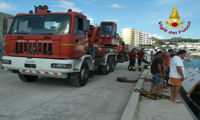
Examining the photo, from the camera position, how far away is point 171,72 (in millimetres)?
7059

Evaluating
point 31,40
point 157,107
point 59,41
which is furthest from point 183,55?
point 31,40

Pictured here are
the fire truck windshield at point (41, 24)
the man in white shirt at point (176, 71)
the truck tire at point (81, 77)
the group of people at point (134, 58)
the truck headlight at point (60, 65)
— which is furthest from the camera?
the group of people at point (134, 58)

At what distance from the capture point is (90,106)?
267 inches

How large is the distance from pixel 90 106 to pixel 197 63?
510 inches

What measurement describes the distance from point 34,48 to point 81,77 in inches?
80.9

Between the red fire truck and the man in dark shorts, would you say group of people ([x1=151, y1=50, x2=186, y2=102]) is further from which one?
the red fire truck

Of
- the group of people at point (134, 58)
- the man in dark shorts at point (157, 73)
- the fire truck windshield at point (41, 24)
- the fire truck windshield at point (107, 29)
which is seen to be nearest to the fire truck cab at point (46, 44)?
the fire truck windshield at point (41, 24)

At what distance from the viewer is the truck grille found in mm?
8672

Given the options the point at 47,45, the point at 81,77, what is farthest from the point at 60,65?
the point at 81,77

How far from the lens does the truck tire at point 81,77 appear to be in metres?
9.33

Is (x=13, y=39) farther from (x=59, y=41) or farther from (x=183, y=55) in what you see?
(x=183, y=55)

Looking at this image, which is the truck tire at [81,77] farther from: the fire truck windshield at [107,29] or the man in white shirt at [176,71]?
the fire truck windshield at [107,29]

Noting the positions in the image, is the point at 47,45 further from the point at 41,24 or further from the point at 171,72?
the point at 171,72

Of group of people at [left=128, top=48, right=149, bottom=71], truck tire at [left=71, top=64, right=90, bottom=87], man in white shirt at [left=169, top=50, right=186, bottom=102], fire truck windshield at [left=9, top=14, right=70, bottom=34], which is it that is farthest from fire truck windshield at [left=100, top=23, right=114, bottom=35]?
man in white shirt at [left=169, top=50, right=186, bottom=102]
